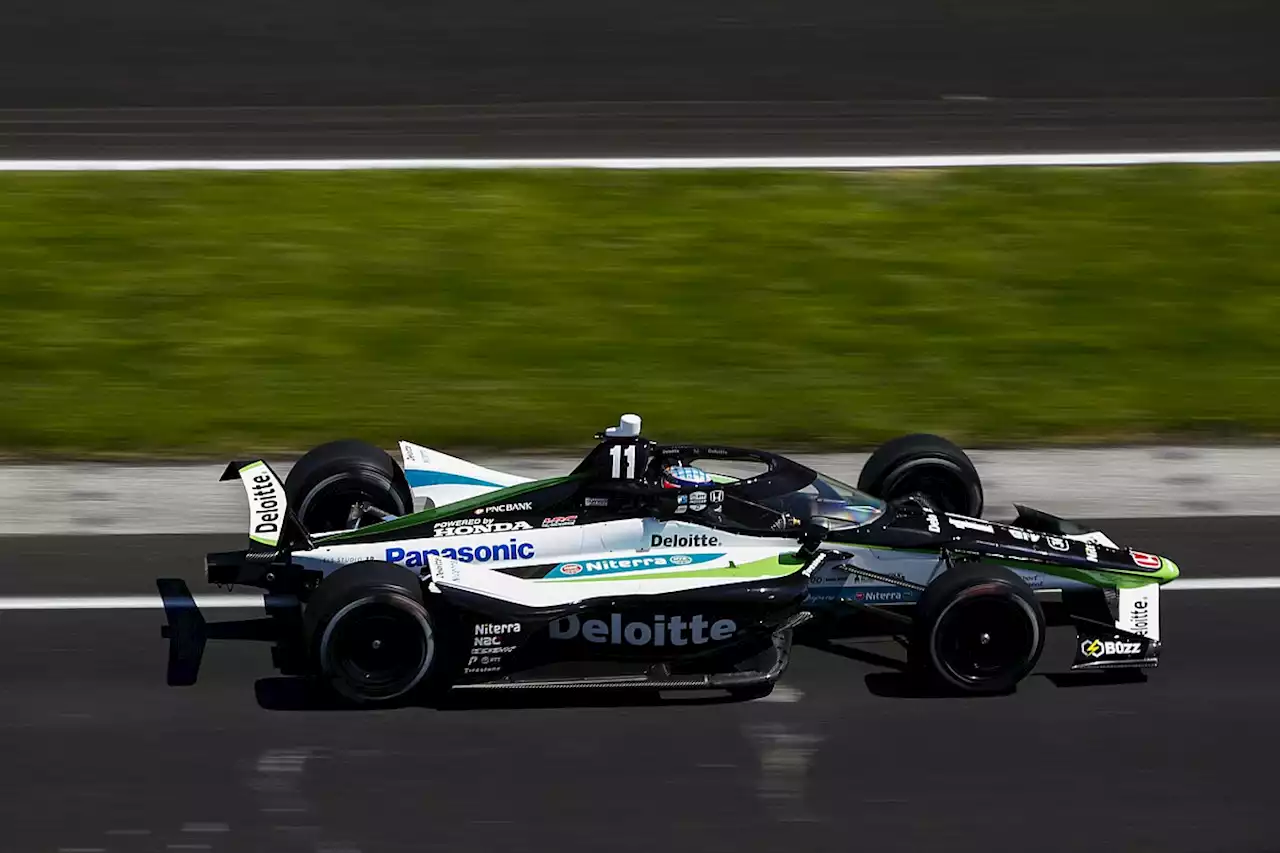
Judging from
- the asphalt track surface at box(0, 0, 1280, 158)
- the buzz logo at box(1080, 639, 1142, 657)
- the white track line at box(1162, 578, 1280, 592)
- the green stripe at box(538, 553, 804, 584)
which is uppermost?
the asphalt track surface at box(0, 0, 1280, 158)

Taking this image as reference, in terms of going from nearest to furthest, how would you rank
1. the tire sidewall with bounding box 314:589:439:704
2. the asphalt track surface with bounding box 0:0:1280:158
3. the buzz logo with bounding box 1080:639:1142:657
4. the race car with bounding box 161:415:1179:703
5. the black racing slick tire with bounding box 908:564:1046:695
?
the tire sidewall with bounding box 314:589:439:704, the race car with bounding box 161:415:1179:703, the black racing slick tire with bounding box 908:564:1046:695, the buzz logo with bounding box 1080:639:1142:657, the asphalt track surface with bounding box 0:0:1280:158

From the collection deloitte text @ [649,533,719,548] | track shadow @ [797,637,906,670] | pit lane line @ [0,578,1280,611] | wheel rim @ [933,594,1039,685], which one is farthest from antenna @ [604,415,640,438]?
pit lane line @ [0,578,1280,611]

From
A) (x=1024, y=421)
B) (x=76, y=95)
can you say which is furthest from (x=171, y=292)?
(x=1024, y=421)

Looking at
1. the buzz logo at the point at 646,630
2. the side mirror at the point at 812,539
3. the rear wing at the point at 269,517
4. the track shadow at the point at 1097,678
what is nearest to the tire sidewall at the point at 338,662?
the buzz logo at the point at 646,630

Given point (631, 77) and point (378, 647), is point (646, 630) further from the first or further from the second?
point (631, 77)

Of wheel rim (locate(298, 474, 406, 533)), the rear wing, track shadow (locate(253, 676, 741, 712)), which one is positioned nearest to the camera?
track shadow (locate(253, 676, 741, 712))

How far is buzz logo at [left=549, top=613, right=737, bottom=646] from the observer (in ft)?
26.7

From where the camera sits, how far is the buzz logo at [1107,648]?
332 inches

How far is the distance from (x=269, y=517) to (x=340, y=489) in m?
1.04

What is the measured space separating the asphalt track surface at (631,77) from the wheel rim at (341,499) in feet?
24.2

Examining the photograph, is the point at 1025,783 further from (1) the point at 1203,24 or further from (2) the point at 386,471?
(1) the point at 1203,24

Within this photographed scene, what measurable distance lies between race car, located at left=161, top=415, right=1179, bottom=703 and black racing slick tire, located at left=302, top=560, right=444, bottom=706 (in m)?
0.01

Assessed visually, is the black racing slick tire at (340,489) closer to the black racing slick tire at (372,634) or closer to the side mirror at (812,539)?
the black racing slick tire at (372,634)

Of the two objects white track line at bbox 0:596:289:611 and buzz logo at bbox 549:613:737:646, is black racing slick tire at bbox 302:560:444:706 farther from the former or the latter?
white track line at bbox 0:596:289:611
